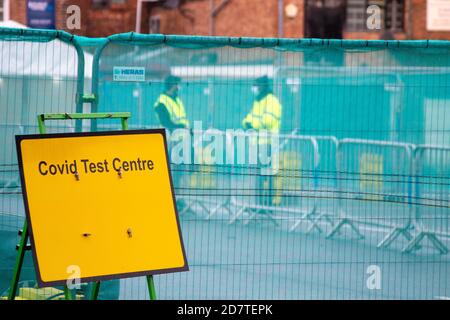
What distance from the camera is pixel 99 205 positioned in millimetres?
6137

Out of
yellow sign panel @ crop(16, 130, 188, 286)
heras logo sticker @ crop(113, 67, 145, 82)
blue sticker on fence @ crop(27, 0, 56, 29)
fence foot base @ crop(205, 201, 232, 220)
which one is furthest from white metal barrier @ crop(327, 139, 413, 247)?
blue sticker on fence @ crop(27, 0, 56, 29)

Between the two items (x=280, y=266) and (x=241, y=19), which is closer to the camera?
(x=280, y=266)

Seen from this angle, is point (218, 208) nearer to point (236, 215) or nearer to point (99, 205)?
point (236, 215)

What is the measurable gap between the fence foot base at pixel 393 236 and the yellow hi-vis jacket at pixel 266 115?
49.2 inches

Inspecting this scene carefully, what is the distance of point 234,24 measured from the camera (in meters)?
32.7

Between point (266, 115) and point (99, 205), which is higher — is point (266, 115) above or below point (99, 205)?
above

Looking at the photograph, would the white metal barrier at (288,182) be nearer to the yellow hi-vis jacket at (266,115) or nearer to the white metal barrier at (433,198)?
the yellow hi-vis jacket at (266,115)

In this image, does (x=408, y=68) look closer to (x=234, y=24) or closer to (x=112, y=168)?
(x=112, y=168)

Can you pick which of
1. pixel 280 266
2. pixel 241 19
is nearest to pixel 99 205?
pixel 280 266

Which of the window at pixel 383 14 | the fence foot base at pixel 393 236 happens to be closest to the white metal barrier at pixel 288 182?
the fence foot base at pixel 393 236

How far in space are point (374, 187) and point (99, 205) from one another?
8.50 ft

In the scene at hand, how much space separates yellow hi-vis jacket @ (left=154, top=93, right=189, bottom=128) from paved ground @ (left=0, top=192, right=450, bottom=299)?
0.75 meters

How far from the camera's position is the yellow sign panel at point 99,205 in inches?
235
